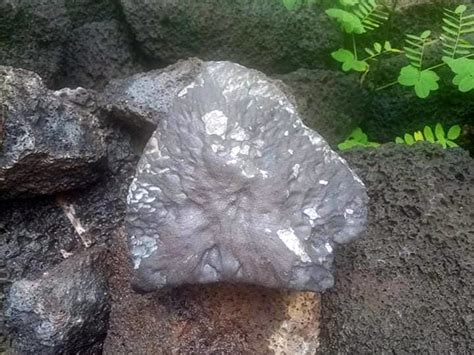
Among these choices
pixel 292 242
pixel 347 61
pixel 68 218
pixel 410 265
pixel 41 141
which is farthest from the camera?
pixel 347 61

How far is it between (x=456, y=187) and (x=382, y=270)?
35 centimetres

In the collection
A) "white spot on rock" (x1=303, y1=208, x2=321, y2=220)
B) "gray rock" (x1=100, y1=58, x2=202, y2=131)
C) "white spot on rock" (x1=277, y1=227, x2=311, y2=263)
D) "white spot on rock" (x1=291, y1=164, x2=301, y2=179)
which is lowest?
"white spot on rock" (x1=277, y1=227, x2=311, y2=263)

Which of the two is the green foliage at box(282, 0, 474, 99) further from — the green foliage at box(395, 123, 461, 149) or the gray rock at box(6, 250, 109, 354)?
the gray rock at box(6, 250, 109, 354)

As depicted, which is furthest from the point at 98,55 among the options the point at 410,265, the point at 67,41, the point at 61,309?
the point at 410,265

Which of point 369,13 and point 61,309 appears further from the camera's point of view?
point 369,13

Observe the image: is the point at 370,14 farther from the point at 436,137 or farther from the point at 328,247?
the point at 328,247

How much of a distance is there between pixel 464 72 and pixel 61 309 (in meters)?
1.57

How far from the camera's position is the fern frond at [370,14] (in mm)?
2588

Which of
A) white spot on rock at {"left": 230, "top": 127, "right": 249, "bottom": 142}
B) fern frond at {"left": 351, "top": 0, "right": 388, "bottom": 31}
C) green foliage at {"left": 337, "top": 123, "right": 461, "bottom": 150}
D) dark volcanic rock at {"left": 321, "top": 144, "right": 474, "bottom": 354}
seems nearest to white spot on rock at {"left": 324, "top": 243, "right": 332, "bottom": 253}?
dark volcanic rock at {"left": 321, "top": 144, "right": 474, "bottom": 354}

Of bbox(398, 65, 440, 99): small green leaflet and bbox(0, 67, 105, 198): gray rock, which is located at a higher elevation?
bbox(0, 67, 105, 198): gray rock

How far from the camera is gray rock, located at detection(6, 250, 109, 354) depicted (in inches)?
76.5

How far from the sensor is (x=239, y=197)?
175 cm

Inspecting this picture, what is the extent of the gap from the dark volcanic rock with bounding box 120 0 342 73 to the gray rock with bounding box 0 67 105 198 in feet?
2.65

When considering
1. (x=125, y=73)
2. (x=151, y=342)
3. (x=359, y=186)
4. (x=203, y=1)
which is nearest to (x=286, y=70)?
(x=203, y=1)
